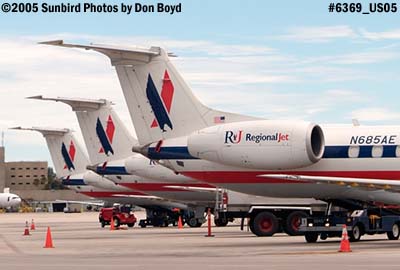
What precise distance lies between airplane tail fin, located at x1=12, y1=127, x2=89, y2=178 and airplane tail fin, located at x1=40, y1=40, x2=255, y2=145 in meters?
27.9

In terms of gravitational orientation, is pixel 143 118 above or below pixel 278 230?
above

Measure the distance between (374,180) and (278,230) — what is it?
24.1 feet

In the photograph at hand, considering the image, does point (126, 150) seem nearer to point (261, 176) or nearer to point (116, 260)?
point (261, 176)

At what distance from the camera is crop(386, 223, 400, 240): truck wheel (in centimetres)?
3438

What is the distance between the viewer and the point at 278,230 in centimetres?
3994

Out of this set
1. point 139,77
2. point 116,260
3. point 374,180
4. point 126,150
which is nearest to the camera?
point 116,260

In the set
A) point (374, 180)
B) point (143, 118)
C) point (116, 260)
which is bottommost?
point (116, 260)

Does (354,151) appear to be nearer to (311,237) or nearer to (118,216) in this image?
(311,237)

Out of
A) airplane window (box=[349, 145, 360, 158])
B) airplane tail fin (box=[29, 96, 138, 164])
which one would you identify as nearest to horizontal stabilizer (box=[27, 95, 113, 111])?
airplane tail fin (box=[29, 96, 138, 164])

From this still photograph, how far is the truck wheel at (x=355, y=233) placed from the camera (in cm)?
3362

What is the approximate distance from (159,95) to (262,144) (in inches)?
205

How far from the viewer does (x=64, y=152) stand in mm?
67062

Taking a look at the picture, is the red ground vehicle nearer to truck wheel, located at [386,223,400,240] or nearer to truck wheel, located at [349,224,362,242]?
truck wheel, located at [386,223,400,240]

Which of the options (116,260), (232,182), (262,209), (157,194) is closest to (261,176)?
(232,182)
